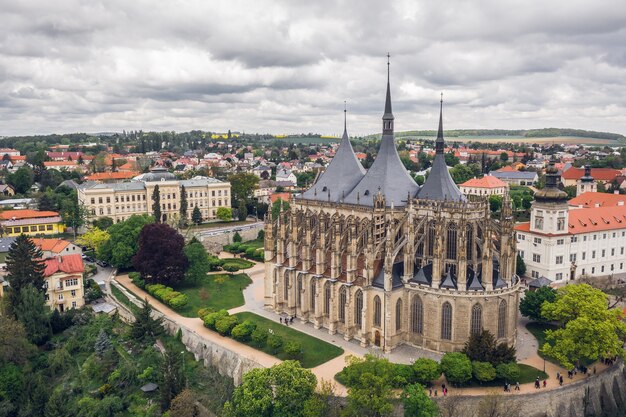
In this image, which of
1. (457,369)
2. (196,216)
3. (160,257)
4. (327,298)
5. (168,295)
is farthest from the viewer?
(196,216)

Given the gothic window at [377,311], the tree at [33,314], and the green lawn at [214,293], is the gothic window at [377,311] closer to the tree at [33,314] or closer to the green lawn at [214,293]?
the green lawn at [214,293]

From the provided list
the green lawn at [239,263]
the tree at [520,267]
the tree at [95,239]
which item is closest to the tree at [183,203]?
the tree at [95,239]

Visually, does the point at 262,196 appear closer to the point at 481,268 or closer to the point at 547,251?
the point at 547,251

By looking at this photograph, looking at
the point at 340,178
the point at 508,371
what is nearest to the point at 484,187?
the point at 340,178

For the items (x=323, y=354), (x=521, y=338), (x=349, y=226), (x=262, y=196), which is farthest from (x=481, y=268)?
(x=262, y=196)

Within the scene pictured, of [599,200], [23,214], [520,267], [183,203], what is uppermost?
[599,200]

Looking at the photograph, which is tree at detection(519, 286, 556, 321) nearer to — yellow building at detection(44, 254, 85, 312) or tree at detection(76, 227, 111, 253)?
yellow building at detection(44, 254, 85, 312)

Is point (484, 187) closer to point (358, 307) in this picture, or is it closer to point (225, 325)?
point (358, 307)
